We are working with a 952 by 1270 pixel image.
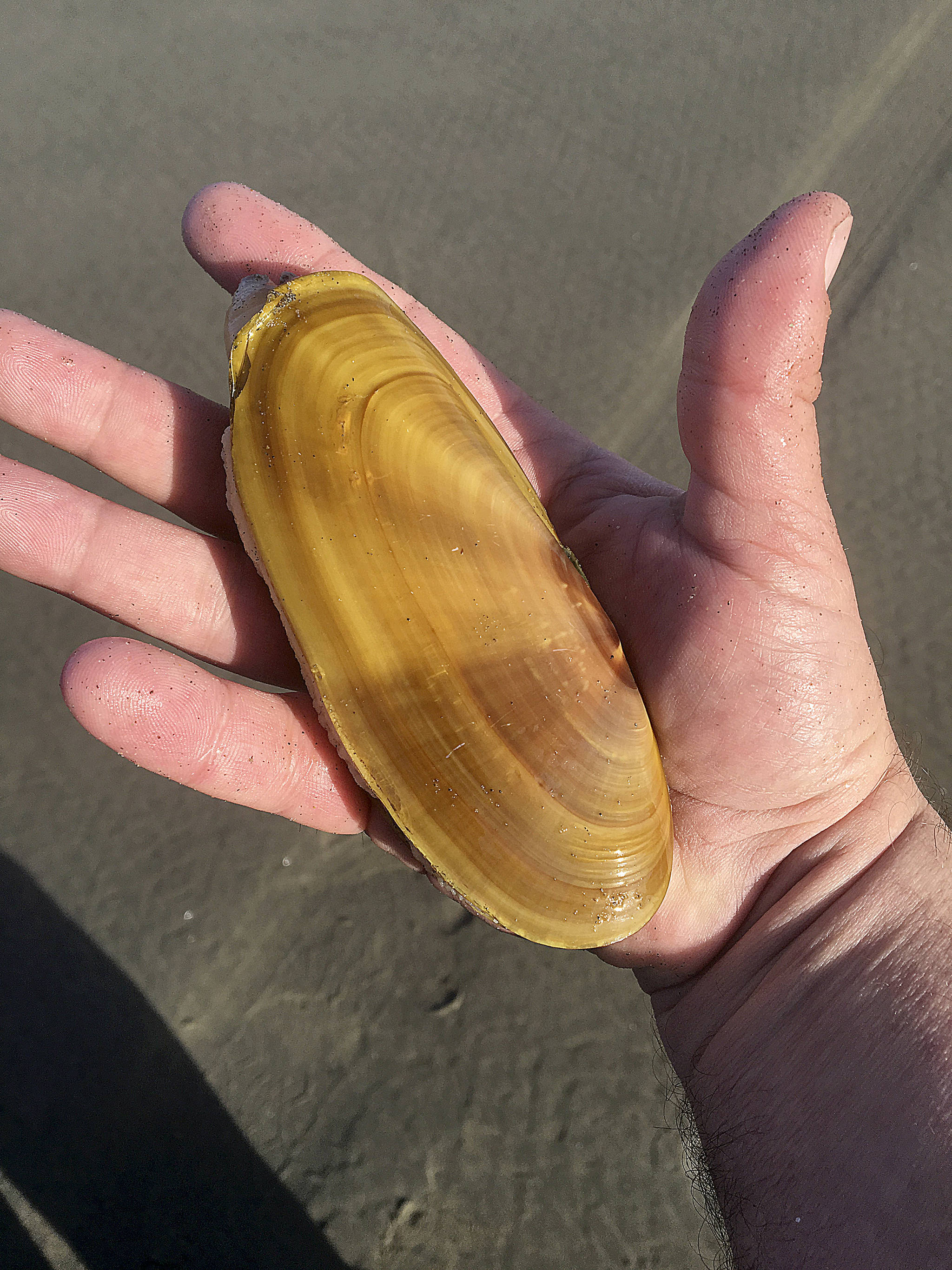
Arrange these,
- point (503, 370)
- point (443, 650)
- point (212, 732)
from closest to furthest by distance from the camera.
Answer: point (443, 650) → point (212, 732) → point (503, 370)

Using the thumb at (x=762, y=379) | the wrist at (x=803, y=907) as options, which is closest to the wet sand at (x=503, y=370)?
the wrist at (x=803, y=907)

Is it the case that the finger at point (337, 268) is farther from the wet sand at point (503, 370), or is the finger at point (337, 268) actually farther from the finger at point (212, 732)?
the finger at point (212, 732)

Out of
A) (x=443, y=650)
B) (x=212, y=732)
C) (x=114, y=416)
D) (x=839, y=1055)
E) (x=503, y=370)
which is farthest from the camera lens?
(x=503, y=370)

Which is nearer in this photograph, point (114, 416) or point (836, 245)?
point (836, 245)

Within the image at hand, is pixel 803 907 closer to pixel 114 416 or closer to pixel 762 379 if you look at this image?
pixel 762 379

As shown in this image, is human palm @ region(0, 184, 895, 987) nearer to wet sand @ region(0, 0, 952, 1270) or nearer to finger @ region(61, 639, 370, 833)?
finger @ region(61, 639, 370, 833)

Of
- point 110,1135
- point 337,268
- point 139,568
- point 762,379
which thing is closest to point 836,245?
point 762,379

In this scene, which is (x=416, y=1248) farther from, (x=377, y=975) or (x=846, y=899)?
(x=846, y=899)

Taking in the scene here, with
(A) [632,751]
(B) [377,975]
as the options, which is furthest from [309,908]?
(A) [632,751]
